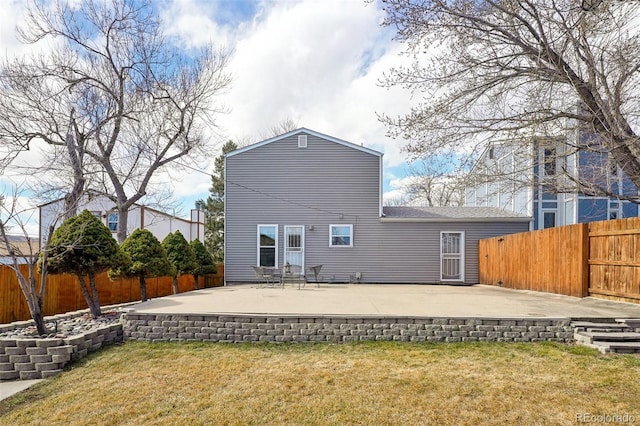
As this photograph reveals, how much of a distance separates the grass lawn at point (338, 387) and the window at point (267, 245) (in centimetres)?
738

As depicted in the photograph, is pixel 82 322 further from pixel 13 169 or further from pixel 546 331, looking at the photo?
pixel 546 331

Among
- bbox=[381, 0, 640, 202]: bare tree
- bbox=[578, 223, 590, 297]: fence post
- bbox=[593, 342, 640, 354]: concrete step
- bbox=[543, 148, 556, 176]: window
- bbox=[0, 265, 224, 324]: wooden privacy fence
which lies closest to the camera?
bbox=[593, 342, 640, 354]: concrete step

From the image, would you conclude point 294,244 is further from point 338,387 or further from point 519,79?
point 338,387

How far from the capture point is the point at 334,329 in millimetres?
Result: 5750

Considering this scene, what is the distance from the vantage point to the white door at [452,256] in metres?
12.6

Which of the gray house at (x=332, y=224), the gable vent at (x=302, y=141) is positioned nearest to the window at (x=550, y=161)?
the gray house at (x=332, y=224)

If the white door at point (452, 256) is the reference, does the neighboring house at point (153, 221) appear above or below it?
above

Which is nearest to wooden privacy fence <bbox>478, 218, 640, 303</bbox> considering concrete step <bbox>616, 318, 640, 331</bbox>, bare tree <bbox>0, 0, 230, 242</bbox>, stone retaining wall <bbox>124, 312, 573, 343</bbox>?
concrete step <bbox>616, 318, 640, 331</bbox>

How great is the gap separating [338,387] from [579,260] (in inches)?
257

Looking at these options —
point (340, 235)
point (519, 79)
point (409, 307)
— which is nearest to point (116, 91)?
point (340, 235)

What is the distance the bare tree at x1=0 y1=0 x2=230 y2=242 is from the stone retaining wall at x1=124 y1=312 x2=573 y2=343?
7355 mm

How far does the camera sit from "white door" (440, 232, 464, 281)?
41.3 ft

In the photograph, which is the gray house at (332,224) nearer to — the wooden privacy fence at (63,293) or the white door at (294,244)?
the white door at (294,244)

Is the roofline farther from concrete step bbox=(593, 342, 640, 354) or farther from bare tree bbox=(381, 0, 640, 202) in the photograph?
concrete step bbox=(593, 342, 640, 354)
